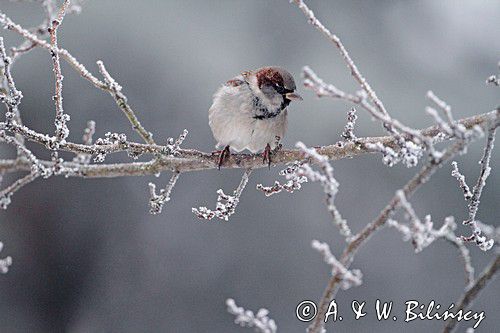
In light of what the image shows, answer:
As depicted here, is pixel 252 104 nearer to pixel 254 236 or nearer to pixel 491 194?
pixel 254 236

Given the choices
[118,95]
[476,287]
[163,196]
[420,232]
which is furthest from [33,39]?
[476,287]

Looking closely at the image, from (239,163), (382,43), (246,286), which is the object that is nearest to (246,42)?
(382,43)

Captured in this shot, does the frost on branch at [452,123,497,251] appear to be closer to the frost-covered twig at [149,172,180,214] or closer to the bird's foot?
the bird's foot

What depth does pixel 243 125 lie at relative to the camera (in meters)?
3.03

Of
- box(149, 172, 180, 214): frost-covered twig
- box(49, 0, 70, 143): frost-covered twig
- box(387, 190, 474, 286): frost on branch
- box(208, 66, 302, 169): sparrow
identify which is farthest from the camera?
box(208, 66, 302, 169): sparrow

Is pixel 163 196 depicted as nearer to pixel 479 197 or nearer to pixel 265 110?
pixel 265 110

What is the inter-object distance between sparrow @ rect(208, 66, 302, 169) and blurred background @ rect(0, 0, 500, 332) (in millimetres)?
2169

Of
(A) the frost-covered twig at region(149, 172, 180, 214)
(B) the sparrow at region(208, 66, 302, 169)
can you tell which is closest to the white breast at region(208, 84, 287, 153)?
(B) the sparrow at region(208, 66, 302, 169)

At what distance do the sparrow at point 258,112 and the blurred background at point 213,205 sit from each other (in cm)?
217

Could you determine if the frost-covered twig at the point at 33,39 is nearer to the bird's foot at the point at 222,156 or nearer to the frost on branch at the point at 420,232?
the bird's foot at the point at 222,156

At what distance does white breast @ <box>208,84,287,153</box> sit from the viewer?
3000 mm

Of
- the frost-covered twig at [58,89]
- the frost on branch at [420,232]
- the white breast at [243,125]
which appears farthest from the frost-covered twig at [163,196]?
the frost on branch at [420,232]

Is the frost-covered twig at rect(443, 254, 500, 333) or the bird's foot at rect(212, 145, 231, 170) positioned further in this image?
the bird's foot at rect(212, 145, 231, 170)

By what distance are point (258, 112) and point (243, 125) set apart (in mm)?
95
